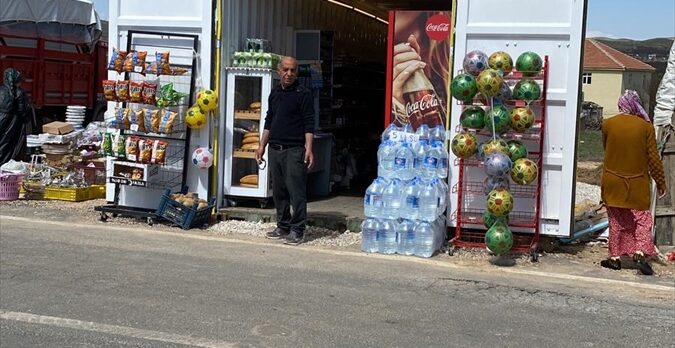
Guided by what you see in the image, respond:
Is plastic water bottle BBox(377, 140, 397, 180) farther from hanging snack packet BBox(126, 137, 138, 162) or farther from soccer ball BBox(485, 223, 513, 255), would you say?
hanging snack packet BBox(126, 137, 138, 162)

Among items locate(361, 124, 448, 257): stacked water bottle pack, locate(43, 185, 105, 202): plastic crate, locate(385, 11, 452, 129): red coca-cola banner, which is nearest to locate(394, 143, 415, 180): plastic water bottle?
locate(361, 124, 448, 257): stacked water bottle pack

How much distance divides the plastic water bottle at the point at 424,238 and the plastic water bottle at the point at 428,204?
77 millimetres

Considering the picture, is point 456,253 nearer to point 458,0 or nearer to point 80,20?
point 458,0

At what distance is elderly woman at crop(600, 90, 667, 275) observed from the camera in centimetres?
756

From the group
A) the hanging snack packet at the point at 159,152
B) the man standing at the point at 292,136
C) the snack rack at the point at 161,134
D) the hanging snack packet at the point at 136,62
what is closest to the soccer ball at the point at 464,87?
the man standing at the point at 292,136

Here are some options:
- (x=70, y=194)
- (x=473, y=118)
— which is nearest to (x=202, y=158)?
(x=70, y=194)

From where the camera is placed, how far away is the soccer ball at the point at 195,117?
9.39 meters

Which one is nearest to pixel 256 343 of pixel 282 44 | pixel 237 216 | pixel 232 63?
pixel 237 216

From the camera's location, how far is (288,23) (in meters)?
11.6

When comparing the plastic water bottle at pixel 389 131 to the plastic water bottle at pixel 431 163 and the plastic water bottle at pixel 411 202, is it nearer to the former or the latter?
the plastic water bottle at pixel 431 163

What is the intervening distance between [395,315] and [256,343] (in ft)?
4.34

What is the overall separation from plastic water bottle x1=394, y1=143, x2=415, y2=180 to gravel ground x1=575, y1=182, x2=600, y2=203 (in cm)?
497

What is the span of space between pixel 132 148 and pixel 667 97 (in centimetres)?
666

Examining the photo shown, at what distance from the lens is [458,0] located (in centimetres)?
845
